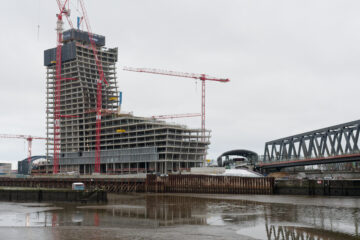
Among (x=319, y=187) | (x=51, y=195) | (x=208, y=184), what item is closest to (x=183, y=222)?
(x=51, y=195)

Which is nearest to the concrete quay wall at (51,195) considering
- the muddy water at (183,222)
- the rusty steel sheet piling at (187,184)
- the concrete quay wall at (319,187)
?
the muddy water at (183,222)

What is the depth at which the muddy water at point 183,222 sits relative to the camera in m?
45.1

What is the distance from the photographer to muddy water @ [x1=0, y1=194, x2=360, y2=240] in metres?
45.1

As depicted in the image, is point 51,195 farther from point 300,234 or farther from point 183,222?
point 300,234

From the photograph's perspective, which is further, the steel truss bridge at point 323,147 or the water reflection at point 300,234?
the steel truss bridge at point 323,147

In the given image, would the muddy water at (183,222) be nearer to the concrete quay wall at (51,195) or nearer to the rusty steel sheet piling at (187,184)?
the concrete quay wall at (51,195)

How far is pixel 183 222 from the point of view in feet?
178

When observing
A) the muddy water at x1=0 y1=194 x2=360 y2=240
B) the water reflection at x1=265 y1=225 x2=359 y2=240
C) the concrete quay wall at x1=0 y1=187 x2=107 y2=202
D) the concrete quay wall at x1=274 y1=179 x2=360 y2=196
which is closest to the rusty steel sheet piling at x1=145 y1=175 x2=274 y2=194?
the concrete quay wall at x1=274 y1=179 x2=360 y2=196

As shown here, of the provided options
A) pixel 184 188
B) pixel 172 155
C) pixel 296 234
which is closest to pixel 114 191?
pixel 184 188

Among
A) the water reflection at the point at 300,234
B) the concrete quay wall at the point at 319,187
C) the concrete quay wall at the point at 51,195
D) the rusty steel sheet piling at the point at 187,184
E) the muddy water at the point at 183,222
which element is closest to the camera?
the water reflection at the point at 300,234

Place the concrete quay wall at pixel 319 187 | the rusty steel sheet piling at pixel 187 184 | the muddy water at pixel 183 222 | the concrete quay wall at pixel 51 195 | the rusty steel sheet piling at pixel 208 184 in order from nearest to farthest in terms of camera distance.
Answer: the muddy water at pixel 183 222 < the concrete quay wall at pixel 51 195 < the concrete quay wall at pixel 319 187 < the rusty steel sheet piling at pixel 208 184 < the rusty steel sheet piling at pixel 187 184

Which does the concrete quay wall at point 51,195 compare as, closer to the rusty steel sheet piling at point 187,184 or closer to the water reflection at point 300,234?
the rusty steel sheet piling at point 187,184

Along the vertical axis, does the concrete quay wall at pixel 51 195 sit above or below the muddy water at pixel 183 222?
above

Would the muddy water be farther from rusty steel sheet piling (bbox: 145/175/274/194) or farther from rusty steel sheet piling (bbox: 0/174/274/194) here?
rusty steel sheet piling (bbox: 0/174/274/194)
